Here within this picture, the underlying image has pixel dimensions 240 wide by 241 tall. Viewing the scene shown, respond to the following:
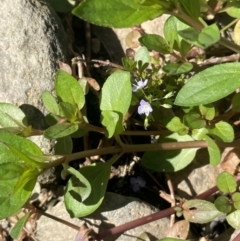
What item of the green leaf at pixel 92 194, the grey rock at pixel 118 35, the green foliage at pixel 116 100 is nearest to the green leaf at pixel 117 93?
the green foliage at pixel 116 100

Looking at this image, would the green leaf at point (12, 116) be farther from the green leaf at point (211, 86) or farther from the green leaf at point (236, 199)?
the green leaf at point (236, 199)

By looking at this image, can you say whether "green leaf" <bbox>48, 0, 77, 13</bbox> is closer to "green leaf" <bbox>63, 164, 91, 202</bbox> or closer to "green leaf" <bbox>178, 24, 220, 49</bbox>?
"green leaf" <bbox>63, 164, 91, 202</bbox>

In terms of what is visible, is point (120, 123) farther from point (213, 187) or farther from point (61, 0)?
point (61, 0)

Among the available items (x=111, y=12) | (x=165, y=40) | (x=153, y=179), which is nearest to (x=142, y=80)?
(x=165, y=40)

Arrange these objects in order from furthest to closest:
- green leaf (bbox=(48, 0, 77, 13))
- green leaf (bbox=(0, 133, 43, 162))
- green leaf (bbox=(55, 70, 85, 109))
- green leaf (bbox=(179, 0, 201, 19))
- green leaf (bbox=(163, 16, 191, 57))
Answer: green leaf (bbox=(48, 0, 77, 13)), green leaf (bbox=(163, 16, 191, 57)), green leaf (bbox=(55, 70, 85, 109)), green leaf (bbox=(0, 133, 43, 162)), green leaf (bbox=(179, 0, 201, 19))

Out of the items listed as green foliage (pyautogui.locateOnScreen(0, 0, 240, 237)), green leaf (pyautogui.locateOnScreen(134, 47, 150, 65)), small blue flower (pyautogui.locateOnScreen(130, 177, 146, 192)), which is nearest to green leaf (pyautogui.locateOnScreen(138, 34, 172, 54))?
green foliage (pyautogui.locateOnScreen(0, 0, 240, 237))

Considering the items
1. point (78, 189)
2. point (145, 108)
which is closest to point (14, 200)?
point (78, 189)
